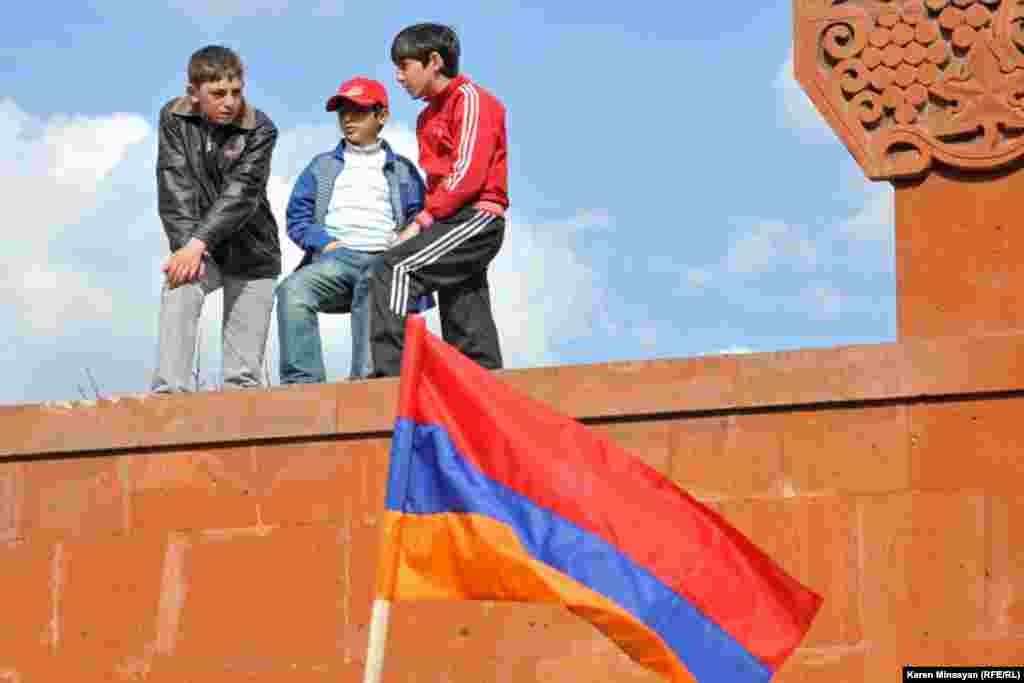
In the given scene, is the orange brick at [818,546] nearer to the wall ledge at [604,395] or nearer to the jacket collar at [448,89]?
the wall ledge at [604,395]

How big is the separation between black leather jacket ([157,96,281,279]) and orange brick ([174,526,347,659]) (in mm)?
1384

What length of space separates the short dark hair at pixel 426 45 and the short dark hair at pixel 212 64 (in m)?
0.76

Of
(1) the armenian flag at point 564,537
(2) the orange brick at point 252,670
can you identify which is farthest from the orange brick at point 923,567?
(1) the armenian flag at point 564,537

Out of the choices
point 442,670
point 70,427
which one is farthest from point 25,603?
point 442,670

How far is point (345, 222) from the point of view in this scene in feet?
37.0

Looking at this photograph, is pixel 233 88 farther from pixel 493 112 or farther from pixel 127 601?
pixel 127 601

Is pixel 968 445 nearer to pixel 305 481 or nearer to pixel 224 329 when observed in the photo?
pixel 305 481

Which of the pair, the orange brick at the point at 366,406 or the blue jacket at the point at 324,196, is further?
the blue jacket at the point at 324,196

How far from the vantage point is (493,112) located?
424 inches

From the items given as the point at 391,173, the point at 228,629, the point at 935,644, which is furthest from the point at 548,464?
the point at 391,173

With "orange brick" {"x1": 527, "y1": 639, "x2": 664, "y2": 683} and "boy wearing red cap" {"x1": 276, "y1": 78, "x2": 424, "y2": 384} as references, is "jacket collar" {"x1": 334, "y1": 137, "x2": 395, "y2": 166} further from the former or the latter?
"orange brick" {"x1": 527, "y1": 639, "x2": 664, "y2": 683}

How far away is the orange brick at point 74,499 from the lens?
1091 centimetres

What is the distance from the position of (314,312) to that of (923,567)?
2837 mm

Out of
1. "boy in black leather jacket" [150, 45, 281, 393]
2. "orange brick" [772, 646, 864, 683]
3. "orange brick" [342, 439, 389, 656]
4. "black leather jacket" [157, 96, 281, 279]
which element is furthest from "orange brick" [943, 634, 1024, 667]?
"black leather jacket" [157, 96, 281, 279]
